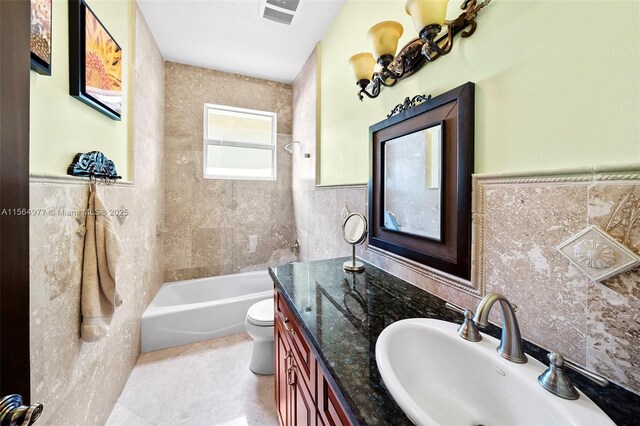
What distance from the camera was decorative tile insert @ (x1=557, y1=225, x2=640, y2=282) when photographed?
542 mm

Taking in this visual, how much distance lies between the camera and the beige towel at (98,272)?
1095 mm

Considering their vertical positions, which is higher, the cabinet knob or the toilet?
the cabinet knob

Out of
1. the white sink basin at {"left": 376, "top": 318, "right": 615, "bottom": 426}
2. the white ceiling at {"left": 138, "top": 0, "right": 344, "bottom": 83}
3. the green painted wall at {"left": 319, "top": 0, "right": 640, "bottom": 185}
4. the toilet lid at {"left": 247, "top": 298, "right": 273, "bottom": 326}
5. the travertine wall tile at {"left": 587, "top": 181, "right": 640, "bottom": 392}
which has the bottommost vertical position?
the toilet lid at {"left": 247, "top": 298, "right": 273, "bottom": 326}

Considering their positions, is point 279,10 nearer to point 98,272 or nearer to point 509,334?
point 98,272

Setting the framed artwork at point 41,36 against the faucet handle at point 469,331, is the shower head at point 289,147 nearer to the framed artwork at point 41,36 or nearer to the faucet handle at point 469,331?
the framed artwork at point 41,36

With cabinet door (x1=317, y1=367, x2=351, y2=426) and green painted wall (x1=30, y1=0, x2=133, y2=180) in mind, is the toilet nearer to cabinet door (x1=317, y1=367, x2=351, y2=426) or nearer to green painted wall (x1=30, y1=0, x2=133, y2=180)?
cabinet door (x1=317, y1=367, x2=351, y2=426)

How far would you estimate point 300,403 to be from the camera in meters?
0.93

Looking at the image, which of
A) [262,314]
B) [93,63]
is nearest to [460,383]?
[262,314]

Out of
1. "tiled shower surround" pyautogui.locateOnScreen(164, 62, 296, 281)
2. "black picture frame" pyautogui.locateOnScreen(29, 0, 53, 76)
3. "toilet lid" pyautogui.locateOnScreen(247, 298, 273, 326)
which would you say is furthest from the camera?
"tiled shower surround" pyautogui.locateOnScreen(164, 62, 296, 281)

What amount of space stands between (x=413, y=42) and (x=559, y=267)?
3.50ft

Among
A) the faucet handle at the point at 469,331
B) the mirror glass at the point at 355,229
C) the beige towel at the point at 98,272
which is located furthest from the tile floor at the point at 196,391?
the faucet handle at the point at 469,331

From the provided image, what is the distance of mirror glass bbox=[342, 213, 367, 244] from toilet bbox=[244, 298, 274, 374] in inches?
34.2

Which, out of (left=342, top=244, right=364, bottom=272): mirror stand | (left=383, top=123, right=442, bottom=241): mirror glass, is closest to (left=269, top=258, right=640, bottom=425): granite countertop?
(left=342, top=244, right=364, bottom=272): mirror stand

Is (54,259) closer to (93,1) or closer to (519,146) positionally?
(93,1)
